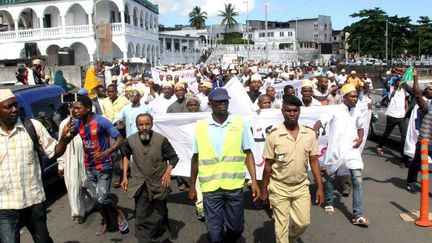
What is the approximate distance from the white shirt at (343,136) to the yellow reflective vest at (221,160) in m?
2.10

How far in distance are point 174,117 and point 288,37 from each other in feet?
315

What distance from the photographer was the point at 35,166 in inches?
161

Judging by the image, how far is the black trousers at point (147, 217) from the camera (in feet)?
16.7

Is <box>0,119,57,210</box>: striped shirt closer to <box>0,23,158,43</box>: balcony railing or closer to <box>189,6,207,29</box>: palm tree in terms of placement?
<box>0,23,158,43</box>: balcony railing

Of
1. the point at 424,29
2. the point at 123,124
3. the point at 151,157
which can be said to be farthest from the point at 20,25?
the point at 424,29

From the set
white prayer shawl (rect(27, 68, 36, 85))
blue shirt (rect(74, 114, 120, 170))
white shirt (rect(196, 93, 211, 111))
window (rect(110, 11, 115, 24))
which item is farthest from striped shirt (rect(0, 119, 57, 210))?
window (rect(110, 11, 115, 24))

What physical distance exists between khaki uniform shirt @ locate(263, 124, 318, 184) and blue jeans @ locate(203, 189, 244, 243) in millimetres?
468

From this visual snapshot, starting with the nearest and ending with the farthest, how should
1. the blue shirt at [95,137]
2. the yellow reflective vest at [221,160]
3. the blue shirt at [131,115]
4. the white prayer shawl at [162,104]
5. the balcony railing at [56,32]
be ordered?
the yellow reflective vest at [221,160]
the blue shirt at [95,137]
the blue shirt at [131,115]
the white prayer shawl at [162,104]
the balcony railing at [56,32]

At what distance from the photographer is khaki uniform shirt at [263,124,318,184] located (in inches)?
178

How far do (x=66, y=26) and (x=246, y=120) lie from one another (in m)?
39.5

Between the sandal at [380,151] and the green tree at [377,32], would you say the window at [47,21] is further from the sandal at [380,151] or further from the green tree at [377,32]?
the green tree at [377,32]

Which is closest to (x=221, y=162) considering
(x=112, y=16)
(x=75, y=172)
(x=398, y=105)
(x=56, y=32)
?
(x=75, y=172)

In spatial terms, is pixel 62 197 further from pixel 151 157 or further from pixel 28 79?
pixel 28 79

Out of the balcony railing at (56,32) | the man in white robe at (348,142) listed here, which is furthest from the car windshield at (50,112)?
the balcony railing at (56,32)
